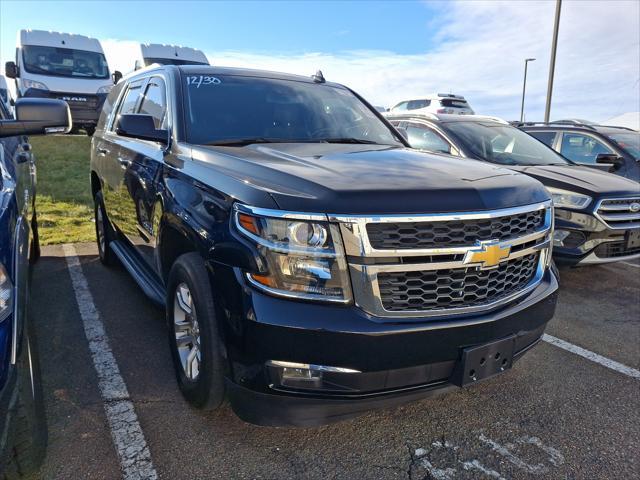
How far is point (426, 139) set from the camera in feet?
21.0

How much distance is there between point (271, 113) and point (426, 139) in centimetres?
337

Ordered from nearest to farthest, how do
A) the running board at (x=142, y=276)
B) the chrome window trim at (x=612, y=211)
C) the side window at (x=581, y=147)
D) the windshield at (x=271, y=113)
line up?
1. the windshield at (x=271, y=113)
2. the running board at (x=142, y=276)
3. the chrome window trim at (x=612, y=211)
4. the side window at (x=581, y=147)

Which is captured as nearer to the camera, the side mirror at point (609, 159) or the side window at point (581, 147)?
the side mirror at point (609, 159)

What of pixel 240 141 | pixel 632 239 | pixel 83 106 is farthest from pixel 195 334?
pixel 83 106

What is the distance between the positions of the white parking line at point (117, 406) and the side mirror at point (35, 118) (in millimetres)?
1467

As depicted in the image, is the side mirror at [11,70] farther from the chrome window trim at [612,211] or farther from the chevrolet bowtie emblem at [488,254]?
the chevrolet bowtie emblem at [488,254]

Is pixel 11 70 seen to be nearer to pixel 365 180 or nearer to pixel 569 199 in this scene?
pixel 569 199

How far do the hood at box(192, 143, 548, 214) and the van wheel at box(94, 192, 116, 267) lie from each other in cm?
244

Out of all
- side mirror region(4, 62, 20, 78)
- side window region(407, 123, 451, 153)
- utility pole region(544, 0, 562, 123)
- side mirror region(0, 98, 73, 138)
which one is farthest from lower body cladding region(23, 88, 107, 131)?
utility pole region(544, 0, 562, 123)

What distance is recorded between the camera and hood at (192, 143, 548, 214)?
6.98 ft

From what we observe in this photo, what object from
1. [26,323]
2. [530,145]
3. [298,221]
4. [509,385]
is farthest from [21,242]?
[530,145]

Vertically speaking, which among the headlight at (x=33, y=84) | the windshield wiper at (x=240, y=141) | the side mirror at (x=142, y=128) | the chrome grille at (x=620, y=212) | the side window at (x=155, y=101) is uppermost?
the headlight at (x=33, y=84)

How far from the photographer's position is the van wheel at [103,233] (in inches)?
194

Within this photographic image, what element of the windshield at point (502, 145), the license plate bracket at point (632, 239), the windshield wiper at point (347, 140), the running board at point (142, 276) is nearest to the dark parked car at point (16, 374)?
the running board at point (142, 276)
